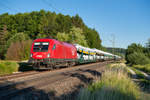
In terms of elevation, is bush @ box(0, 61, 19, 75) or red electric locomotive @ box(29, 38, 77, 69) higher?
red electric locomotive @ box(29, 38, 77, 69)

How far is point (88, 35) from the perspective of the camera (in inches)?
3255

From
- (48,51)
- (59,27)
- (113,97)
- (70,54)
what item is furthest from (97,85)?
(59,27)

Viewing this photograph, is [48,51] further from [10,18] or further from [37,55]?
[10,18]

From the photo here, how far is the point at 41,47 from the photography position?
15.9 m

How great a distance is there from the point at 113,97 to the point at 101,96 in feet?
1.67

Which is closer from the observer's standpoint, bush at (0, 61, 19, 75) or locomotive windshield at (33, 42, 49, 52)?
bush at (0, 61, 19, 75)

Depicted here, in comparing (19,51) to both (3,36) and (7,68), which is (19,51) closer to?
(3,36)

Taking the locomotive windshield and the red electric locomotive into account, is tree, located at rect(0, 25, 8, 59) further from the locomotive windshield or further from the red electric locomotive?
the red electric locomotive

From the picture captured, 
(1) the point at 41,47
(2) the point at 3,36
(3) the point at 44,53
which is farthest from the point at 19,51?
(3) the point at 44,53

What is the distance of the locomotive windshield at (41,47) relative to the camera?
51.6 ft

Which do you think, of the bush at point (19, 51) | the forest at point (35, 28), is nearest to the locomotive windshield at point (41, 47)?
the bush at point (19, 51)

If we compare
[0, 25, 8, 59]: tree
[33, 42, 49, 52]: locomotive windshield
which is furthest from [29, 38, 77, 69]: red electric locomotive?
[0, 25, 8, 59]: tree

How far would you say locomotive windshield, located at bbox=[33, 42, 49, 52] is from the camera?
1572cm

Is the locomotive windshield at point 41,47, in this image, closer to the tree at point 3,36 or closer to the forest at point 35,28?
the forest at point 35,28
